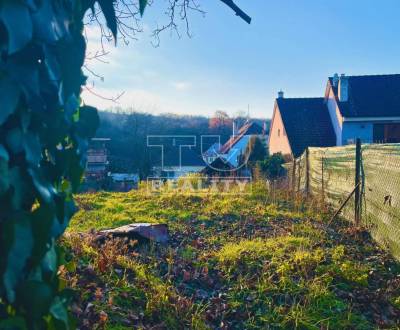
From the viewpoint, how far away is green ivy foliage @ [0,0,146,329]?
0.80m

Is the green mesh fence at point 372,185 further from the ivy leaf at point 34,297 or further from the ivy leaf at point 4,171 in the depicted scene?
the ivy leaf at point 4,171

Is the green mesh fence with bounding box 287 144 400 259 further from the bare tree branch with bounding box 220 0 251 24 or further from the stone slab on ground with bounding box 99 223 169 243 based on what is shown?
the bare tree branch with bounding box 220 0 251 24

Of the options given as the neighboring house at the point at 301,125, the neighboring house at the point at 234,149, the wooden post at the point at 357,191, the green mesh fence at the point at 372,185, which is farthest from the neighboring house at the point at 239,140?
the wooden post at the point at 357,191

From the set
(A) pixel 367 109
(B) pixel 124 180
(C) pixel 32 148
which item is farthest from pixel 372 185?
(B) pixel 124 180

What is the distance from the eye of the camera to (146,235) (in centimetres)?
492

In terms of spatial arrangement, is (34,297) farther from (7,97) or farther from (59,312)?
(7,97)

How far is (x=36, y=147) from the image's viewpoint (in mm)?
905

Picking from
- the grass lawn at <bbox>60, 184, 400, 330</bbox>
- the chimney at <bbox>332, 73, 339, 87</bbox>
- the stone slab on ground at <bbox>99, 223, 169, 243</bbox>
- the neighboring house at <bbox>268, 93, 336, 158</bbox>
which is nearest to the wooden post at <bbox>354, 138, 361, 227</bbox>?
the grass lawn at <bbox>60, 184, 400, 330</bbox>

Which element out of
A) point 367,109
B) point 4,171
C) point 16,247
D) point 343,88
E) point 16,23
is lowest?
point 16,247

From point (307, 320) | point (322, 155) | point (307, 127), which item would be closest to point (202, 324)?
point (307, 320)

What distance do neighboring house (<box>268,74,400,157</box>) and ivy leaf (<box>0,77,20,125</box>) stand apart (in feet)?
62.6

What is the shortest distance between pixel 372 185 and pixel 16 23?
5.68 m

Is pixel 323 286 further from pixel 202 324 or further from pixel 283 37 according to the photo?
pixel 283 37

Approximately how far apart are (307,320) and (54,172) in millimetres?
2707
